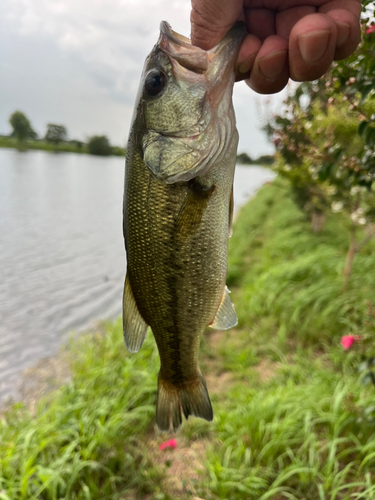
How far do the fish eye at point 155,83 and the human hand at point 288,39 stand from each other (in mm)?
210

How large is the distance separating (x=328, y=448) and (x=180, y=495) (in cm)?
128

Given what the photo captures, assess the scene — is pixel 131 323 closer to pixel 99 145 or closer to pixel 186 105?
pixel 186 105

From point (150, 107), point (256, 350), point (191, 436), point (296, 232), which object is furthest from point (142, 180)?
point (296, 232)

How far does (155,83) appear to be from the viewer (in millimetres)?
1348

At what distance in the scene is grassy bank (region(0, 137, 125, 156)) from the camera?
5788 cm

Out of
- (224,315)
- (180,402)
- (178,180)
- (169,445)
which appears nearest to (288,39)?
(178,180)

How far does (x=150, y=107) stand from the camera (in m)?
1.36

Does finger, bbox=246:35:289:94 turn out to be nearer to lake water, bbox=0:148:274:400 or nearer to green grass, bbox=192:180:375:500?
green grass, bbox=192:180:375:500

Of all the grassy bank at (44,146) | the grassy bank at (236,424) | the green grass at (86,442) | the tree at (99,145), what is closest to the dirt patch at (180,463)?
the grassy bank at (236,424)

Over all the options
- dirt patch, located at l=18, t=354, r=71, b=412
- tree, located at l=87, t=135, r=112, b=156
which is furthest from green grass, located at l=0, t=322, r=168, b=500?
tree, located at l=87, t=135, r=112, b=156

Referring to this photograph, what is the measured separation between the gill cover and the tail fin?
3.14ft

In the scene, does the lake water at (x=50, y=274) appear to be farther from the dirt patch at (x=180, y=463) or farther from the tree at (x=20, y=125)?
the tree at (x=20, y=125)

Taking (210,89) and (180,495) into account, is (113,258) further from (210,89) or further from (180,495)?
(210,89)

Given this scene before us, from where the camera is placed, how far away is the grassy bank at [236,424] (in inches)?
103
